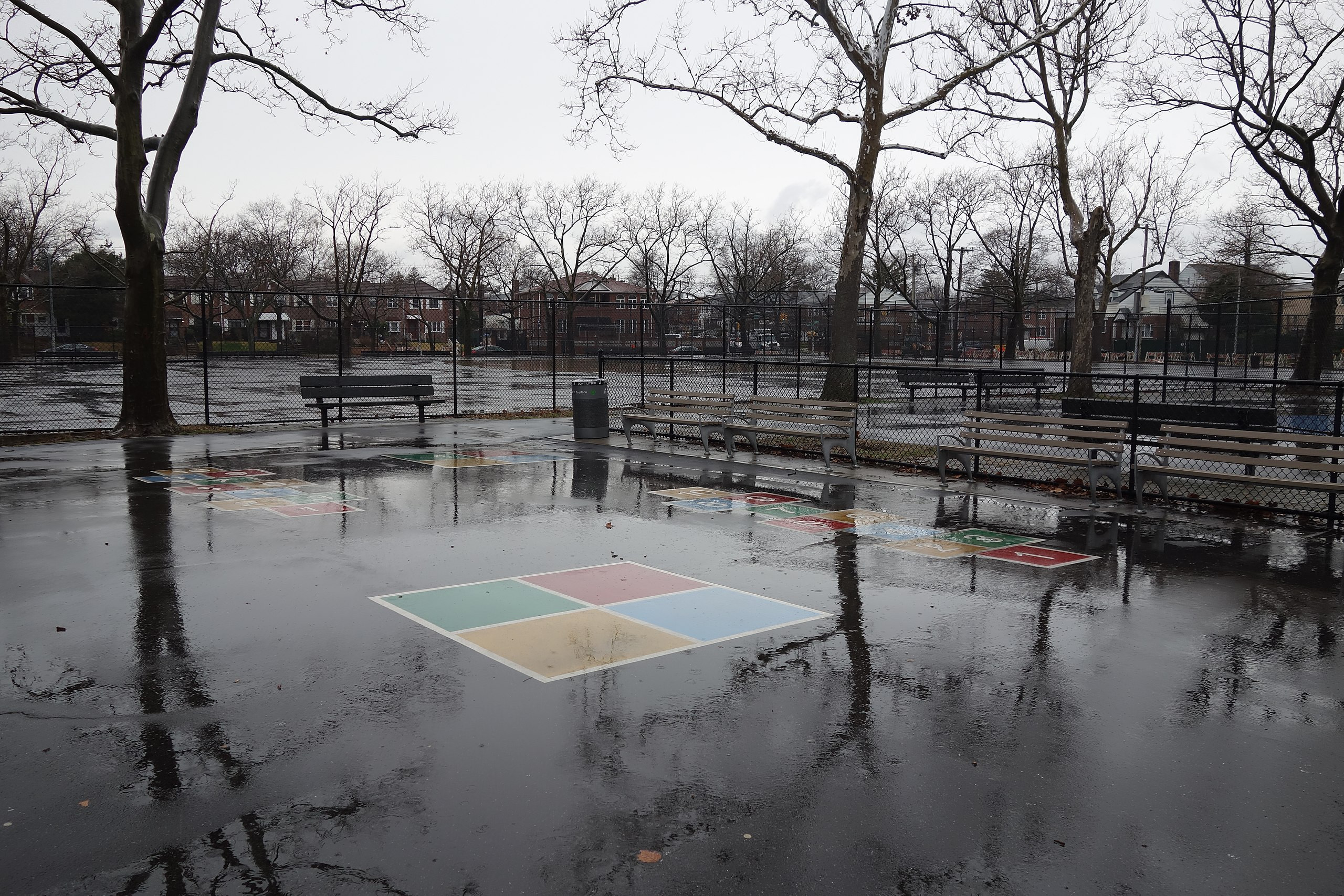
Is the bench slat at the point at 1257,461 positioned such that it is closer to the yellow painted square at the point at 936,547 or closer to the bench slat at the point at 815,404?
the yellow painted square at the point at 936,547

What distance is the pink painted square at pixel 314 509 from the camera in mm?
10180

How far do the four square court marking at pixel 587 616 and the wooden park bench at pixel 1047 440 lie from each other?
535cm

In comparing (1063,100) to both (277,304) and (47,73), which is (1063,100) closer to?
(277,304)

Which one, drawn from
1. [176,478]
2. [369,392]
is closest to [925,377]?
[369,392]

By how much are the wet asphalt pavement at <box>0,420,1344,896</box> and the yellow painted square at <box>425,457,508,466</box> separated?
5.10 m

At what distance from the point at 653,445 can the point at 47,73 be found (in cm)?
1265

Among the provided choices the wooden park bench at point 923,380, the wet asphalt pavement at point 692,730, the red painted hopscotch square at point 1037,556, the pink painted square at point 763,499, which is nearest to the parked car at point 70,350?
the wet asphalt pavement at point 692,730

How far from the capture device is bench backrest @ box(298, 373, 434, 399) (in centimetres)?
1864

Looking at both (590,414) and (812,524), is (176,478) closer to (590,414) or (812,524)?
(590,414)

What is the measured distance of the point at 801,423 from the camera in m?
14.0

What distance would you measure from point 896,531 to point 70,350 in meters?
22.9

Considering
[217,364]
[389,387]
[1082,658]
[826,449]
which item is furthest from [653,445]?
[217,364]

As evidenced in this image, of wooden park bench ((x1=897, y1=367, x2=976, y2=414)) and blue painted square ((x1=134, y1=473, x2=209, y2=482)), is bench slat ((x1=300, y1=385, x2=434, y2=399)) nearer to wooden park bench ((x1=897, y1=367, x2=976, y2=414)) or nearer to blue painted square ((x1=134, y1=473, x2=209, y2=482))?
blue painted square ((x1=134, y1=473, x2=209, y2=482))

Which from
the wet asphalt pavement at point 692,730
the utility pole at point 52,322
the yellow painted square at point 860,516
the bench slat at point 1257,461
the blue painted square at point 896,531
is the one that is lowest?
the wet asphalt pavement at point 692,730
